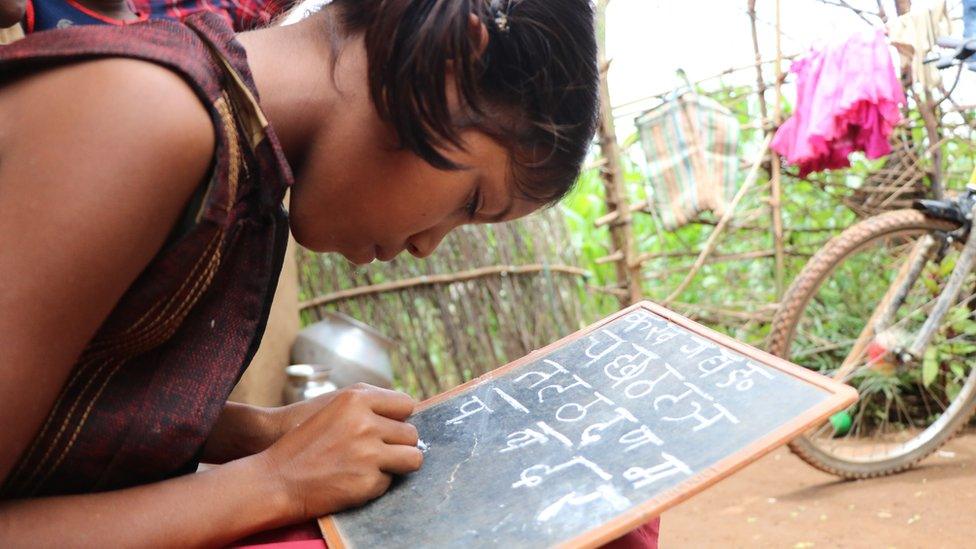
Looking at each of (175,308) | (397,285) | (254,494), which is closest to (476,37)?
(175,308)

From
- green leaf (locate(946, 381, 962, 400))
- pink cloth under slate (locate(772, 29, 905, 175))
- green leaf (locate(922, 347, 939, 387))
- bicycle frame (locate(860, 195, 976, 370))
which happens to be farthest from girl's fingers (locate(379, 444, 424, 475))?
green leaf (locate(946, 381, 962, 400))

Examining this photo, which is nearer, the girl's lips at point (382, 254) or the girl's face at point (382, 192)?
the girl's face at point (382, 192)

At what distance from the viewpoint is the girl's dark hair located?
1.15 metres

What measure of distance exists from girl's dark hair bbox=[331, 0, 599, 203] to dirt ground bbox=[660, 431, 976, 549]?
199 centimetres

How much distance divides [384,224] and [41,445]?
51 centimetres

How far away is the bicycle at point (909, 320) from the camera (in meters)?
3.27

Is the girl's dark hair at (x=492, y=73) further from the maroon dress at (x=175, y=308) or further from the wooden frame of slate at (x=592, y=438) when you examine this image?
the wooden frame of slate at (x=592, y=438)

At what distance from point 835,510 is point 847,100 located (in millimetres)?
1455

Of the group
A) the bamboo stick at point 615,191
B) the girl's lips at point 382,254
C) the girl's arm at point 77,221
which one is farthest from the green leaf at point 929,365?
the girl's arm at point 77,221

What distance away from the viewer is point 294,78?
1186 mm

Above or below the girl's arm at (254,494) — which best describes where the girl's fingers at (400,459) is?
below

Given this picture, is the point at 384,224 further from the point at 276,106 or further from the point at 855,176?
the point at 855,176

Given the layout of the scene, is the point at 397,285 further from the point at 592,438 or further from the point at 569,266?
the point at 592,438

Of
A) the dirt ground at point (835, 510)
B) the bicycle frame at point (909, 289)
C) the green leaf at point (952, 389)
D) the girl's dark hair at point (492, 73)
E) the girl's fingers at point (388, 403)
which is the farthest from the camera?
the green leaf at point (952, 389)
